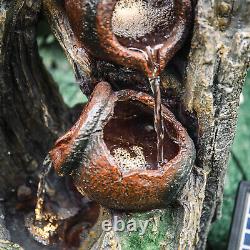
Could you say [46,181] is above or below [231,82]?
below

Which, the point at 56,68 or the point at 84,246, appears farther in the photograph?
the point at 56,68

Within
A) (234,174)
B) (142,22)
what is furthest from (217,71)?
(234,174)

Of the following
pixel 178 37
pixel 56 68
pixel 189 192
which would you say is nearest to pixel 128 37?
pixel 178 37

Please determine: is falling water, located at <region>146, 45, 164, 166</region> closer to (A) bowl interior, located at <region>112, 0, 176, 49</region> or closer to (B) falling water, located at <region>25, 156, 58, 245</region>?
(A) bowl interior, located at <region>112, 0, 176, 49</region>

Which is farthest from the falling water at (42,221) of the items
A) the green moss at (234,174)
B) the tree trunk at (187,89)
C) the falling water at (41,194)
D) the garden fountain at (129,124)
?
the green moss at (234,174)

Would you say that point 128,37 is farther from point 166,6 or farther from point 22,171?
point 22,171

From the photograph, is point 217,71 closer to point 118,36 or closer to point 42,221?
point 118,36

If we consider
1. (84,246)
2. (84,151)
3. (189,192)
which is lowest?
(84,246)
